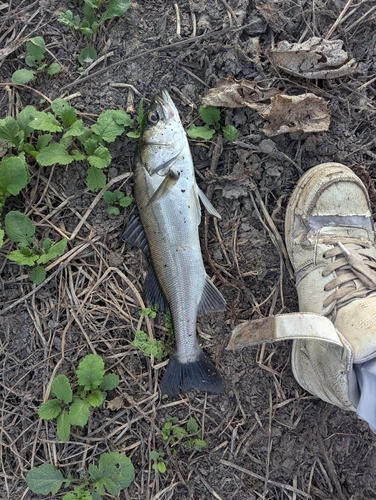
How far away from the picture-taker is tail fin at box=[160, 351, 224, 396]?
3309mm

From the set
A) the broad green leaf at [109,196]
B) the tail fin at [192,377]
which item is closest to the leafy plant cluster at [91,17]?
the broad green leaf at [109,196]

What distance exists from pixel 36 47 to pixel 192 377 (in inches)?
119

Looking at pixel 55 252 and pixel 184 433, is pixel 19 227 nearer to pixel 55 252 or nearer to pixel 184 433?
pixel 55 252

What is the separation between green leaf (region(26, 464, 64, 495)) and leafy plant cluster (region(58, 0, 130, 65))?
339 centimetres

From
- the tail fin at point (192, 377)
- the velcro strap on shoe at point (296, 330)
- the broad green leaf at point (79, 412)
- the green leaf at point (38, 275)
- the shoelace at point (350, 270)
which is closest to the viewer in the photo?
the velcro strap on shoe at point (296, 330)

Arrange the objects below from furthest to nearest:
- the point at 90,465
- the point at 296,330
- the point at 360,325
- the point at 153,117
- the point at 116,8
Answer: the point at 116,8 → the point at 90,465 → the point at 153,117 → the point at 360,325 → the point at 296,330

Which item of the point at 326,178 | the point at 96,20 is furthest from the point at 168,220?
the point at 96,20

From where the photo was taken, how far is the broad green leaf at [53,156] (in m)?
3.31

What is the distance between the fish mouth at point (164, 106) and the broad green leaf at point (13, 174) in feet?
3.86

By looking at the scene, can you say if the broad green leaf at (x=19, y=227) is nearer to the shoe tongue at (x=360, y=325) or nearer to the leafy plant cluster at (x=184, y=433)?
the leafy plant cluster at (x=184, y=433)

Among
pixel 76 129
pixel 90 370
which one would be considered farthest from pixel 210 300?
pixel 76 129

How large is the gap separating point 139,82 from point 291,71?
126 cm

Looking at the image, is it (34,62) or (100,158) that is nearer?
(100,158)

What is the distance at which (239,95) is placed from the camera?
10.7ft
